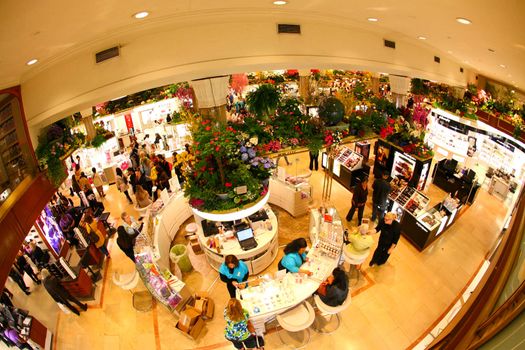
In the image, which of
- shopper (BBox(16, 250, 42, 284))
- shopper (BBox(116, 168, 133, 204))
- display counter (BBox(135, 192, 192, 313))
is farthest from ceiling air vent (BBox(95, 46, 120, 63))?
shopper (BBox(16, 250, 42, 284))

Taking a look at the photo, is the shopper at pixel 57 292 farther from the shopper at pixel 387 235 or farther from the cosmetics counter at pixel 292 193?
the shopper at pixel 387 235

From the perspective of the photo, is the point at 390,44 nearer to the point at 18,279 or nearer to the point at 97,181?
the point at 97,181

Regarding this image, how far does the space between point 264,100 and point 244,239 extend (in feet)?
9.79

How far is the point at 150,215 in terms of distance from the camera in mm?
7082

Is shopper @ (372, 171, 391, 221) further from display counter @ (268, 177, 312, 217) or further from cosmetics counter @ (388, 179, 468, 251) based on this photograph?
display counter @ (268, 177, 312, 217)

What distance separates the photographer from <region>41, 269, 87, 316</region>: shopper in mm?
5621

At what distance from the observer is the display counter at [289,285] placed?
15.8 feet

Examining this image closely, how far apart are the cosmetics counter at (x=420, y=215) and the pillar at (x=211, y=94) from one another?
510 cm

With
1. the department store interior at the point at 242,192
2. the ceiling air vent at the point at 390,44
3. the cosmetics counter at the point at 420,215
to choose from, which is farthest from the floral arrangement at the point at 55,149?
the cosmetics counter at the point at 420,215

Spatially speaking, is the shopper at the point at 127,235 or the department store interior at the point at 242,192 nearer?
the department store interior at the point at 242,192

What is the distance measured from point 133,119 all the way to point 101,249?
6.53 metres

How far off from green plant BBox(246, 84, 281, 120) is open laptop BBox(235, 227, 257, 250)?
2534 millimetres

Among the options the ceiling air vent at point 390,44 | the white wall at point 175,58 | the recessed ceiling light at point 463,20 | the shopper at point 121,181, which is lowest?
the shopper at point 121,181

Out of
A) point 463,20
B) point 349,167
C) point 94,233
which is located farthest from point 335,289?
point 94,233
